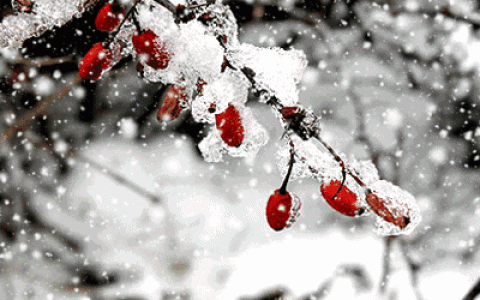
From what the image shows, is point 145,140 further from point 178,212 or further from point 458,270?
point 458,270

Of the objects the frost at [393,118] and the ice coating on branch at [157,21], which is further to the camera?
the frost at [393,118]

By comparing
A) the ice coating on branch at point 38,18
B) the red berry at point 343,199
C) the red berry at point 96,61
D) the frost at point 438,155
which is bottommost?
the red berry at point 343,199

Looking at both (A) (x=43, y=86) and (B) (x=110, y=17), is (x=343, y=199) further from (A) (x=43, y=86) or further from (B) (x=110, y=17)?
(A) (x=43, y=86)

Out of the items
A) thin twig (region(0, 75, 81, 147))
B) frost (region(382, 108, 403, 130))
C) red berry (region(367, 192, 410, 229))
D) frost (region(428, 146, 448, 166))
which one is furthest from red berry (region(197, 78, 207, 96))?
frost (region(428, 146, 448, 166))

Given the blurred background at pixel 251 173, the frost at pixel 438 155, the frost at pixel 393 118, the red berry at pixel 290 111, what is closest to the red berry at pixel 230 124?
the red berry at pixel 290 111

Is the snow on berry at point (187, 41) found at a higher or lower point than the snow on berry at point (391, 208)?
higher

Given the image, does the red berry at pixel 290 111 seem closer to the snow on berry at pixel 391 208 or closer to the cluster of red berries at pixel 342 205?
the cluster of red berries at pixel 342 205

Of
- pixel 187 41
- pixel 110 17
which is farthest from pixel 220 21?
pixel 110 17
